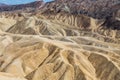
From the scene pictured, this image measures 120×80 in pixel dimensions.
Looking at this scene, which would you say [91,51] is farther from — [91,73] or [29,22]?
[29,22]

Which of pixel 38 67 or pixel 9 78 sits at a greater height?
pixel 9 78

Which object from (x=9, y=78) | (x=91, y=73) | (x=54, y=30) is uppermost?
(x=9, y=78)

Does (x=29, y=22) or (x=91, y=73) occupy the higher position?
(x=91, y=73)

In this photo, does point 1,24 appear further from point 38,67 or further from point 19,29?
point 38,67

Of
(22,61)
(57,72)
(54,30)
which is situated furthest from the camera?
(54,30)

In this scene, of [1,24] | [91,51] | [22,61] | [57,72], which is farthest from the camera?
[1,24]

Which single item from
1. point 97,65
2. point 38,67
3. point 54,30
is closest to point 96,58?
point 97,65

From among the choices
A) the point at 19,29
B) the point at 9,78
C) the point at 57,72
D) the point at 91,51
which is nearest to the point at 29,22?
the point at 19,29

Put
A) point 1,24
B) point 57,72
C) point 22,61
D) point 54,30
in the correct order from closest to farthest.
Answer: point 57,72, point 22,61, point 54,30, point 1,24

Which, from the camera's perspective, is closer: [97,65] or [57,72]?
[57,72]
